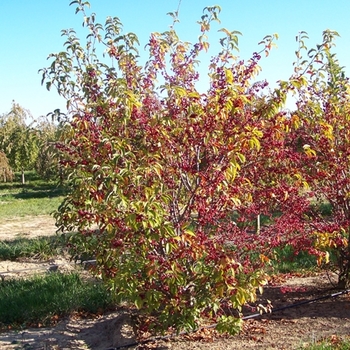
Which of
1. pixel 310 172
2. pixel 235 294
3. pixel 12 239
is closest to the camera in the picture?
pixel 235 294

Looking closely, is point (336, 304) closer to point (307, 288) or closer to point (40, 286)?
point (307, 288)

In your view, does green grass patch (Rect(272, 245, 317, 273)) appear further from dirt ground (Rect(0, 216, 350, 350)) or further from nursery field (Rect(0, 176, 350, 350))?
dirt ground (Rect(0, 216, 350, 350))

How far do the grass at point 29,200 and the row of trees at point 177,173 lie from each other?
9.62 meters

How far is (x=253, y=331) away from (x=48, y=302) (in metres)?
2.64

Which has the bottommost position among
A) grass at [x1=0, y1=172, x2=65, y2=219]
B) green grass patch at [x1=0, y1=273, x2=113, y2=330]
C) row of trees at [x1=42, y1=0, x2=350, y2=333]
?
green grass patch at [x1=0, y1=273, x2=113, y2=330]

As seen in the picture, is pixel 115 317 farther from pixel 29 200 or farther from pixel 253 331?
pixel 29 200

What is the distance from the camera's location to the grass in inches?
677

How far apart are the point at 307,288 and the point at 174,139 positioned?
9.89ft

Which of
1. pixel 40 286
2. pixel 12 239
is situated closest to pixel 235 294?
pixel 40 286

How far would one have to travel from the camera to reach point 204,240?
351 cm

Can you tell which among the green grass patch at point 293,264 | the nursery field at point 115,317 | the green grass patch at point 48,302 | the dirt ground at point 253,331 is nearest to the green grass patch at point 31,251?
the nursery field at point 115,317

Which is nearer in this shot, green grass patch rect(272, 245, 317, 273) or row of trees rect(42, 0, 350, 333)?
row of trees rect(42, 0, 350, 333)

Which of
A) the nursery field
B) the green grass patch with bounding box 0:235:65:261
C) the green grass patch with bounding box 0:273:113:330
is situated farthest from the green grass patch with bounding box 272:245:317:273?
the green grass patch with bounding box 0:235:65:261

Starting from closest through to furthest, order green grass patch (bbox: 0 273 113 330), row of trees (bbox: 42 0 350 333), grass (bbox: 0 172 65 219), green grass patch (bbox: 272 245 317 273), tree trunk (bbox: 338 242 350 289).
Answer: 1. row of trees (bbox: 42 0 350 333)
2. tree trunk (bbox: 338 242 350 289)
3. green grass patch (bbox: 0 273 113 330)
4. green grass patch (bbox: 272 245 317 273)
5. grass (bbox: 0 172 65 219)
